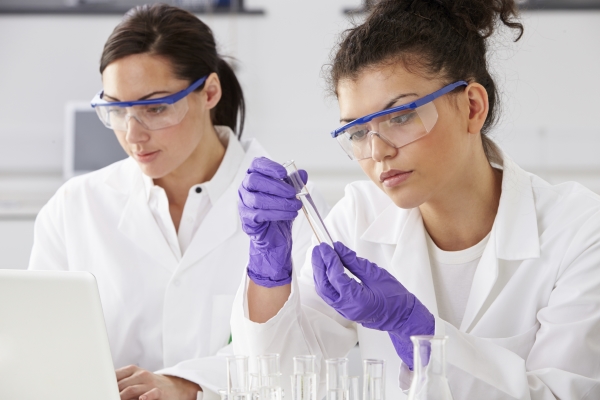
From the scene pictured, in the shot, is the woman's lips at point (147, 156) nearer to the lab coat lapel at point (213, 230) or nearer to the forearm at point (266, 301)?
the lab coat lapel at point (213, 230)

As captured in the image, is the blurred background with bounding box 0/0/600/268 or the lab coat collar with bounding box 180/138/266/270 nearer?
the lab coat collar with bounding box 180/138/266/270

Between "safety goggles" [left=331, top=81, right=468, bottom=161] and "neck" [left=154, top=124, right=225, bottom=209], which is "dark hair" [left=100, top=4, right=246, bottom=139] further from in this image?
"safety goggles" [left=331, top=81, right=468, bottom=161]

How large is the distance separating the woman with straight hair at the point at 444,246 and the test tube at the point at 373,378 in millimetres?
288

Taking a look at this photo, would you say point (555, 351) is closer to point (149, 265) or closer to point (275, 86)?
point (149, 265)

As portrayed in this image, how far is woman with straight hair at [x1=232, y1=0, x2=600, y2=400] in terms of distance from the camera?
140cm

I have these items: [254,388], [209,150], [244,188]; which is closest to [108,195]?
[209,150]

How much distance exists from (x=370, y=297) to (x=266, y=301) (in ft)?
1.11

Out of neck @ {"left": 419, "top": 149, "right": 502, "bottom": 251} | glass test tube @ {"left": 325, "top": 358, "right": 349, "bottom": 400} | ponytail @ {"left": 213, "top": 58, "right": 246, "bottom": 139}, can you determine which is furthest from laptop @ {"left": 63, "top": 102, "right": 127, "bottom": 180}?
glass test tube @ {"left": 325, "top": 358, "right": 349, "bottom": 400}

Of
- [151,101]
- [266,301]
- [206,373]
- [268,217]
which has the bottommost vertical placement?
[206,373]

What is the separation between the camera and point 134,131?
211 cm

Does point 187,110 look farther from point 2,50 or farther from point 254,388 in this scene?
point 2,50

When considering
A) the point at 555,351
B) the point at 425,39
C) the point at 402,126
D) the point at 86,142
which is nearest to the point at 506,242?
the point at 555,351

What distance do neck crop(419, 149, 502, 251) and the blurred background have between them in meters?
2.23

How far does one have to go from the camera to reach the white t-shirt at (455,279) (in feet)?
5.65
